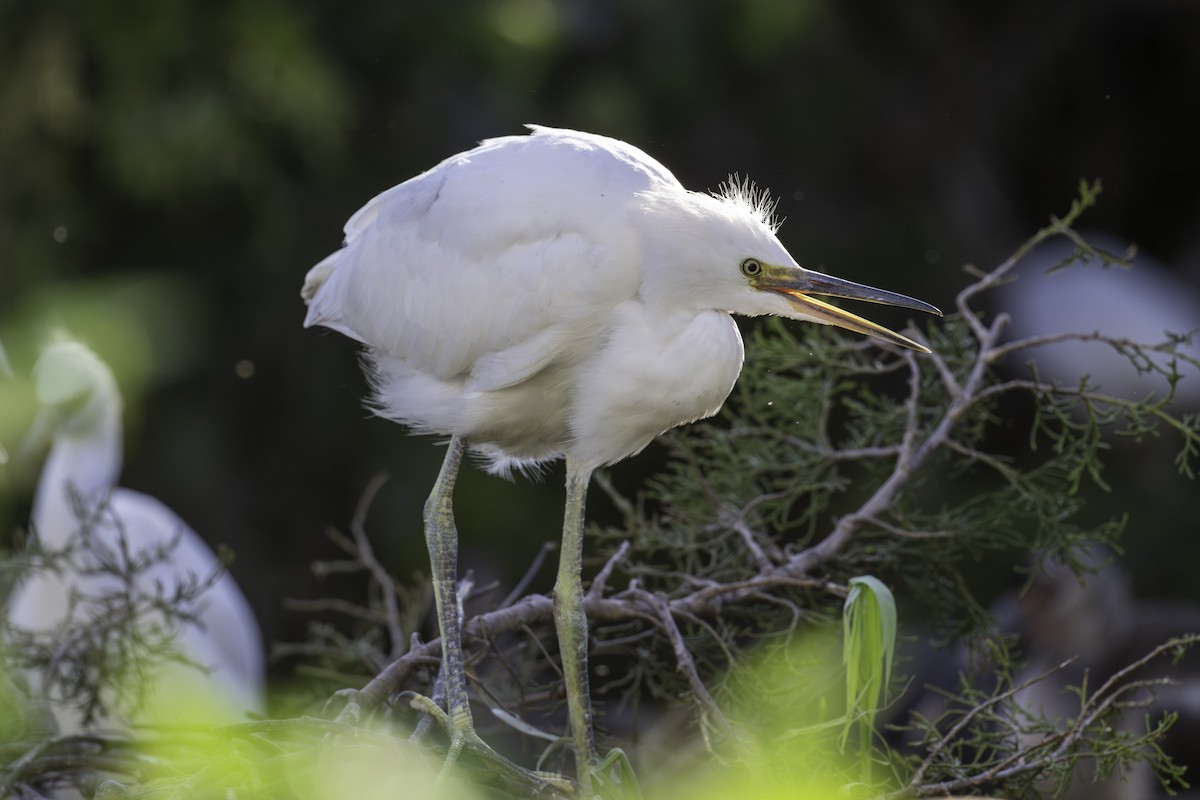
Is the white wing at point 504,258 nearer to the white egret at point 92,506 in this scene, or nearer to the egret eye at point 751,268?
the egret eye at point 751,268

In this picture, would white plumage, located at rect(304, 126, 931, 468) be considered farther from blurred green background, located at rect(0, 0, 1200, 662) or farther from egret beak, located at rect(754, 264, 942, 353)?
blurred green background, located at rect(0, 0, 1200, 662)

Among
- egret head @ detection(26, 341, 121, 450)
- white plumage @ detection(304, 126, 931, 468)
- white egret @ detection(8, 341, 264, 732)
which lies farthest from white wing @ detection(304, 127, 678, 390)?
egret head @ detection(26, 341, 121, 450)

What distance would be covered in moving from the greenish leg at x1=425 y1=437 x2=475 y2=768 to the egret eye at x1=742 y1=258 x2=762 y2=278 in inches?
18.0

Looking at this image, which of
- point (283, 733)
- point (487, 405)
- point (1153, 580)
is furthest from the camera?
point (1153, 580)

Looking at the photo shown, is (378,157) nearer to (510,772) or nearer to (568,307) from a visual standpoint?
(568,307)

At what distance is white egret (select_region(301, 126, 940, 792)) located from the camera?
5.64 feet

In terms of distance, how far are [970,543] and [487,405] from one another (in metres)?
0.71

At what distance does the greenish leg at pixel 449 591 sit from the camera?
169cm

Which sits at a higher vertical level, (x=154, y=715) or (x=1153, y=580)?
(x=1153, y=580)

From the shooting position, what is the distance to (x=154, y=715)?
112 inches

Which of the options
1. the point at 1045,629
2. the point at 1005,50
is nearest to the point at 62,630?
the point at 1045,629

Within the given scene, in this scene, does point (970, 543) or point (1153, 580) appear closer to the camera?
point (970, 543)

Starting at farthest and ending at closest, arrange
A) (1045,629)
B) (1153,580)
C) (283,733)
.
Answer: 1. (1153,580)
2. (1045,629)
3. (283,733)

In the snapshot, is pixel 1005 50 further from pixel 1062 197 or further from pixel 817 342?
pixel 817 342
